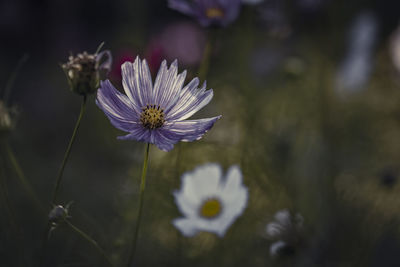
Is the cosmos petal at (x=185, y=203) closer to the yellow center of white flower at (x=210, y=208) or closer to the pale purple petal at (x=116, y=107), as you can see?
the yellow center of white flower at (x=210, y=208)

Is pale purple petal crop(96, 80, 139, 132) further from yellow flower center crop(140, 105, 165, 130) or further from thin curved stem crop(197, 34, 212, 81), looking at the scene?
thin curved stem crop(197, 34, 212, 81)

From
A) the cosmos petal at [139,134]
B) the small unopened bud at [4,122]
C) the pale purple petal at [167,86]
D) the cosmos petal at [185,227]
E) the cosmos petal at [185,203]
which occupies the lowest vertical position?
the cosmos petal at [185,227]

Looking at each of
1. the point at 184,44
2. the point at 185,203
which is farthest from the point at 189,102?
the point at 184,44

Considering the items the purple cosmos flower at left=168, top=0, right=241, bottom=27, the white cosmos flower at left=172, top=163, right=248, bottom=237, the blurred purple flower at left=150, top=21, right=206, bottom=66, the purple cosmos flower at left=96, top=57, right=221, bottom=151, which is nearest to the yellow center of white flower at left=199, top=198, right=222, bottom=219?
the white cosmos flower at left=172, top=163, right=248, bottom=237

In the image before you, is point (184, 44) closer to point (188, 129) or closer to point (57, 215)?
point (188, 129)

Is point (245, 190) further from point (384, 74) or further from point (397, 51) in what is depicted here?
point (384, 74)

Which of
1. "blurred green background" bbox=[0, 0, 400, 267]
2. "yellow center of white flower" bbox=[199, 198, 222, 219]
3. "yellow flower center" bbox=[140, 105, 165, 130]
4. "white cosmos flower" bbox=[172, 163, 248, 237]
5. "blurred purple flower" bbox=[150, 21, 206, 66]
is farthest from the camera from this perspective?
"blurred purple flower" bbox=[150, 21, 206, 66]

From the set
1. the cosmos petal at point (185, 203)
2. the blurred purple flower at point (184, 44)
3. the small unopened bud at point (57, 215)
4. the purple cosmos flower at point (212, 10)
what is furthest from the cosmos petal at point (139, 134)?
the blurred purple flower at point (184, 44)
